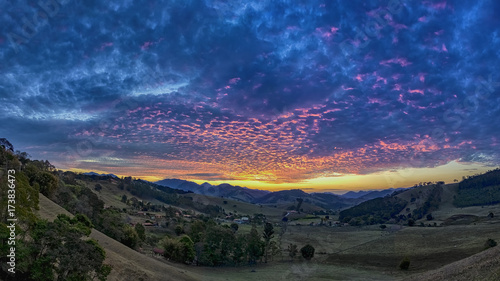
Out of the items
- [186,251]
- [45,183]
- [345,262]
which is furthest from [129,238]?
[345,262]

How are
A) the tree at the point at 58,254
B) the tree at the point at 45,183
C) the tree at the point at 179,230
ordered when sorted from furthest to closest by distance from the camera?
the tree at the point at 179,230, the tree at the point at 45,183, the tree at the point at 58,254

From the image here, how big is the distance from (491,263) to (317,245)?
6409 cm

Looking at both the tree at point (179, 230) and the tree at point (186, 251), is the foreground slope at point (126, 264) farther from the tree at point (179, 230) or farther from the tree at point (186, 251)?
the tree at point (179, 230)

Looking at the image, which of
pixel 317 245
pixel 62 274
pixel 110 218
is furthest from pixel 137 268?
pixel 317 245

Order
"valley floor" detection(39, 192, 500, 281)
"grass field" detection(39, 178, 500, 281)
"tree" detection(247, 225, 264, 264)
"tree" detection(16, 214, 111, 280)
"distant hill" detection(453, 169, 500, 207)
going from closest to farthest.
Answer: "tree" detection(16, 214, 111, 280) < "grass field" detection(39, 178, 500, 281) < "valley floor" detection(39, 192, 500, 281) < "tree" detection(247, 225, 264, 264) < "distant hill" detection(453, 169, 500, 207)

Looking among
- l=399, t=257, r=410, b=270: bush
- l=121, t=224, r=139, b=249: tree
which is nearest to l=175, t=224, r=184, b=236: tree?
l=121, t=224, r=139, b=249: tree

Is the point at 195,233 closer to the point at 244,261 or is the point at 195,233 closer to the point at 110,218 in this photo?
the point at 244,261

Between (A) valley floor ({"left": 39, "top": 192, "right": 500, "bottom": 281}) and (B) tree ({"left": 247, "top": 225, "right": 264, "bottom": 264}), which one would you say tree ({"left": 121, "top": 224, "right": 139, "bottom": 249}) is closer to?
(A) valley floor ({"left": 39, "top": 192, "right": 500, "bottom": 281})

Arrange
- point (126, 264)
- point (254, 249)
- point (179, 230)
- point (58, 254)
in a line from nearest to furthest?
point (58, 254)
point (126, 264)
point (254, 249)
point (179, 230)

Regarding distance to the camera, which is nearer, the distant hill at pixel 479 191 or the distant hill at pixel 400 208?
the distant hill at pixel 400 208

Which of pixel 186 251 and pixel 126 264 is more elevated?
pixel 126 264

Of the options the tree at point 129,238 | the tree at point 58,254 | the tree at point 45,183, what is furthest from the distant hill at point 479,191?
the tree at point 58,254

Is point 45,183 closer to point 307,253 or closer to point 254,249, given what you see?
point 254,249

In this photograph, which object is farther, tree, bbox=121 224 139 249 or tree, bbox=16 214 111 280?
tree, bbox=121 224 139 249
